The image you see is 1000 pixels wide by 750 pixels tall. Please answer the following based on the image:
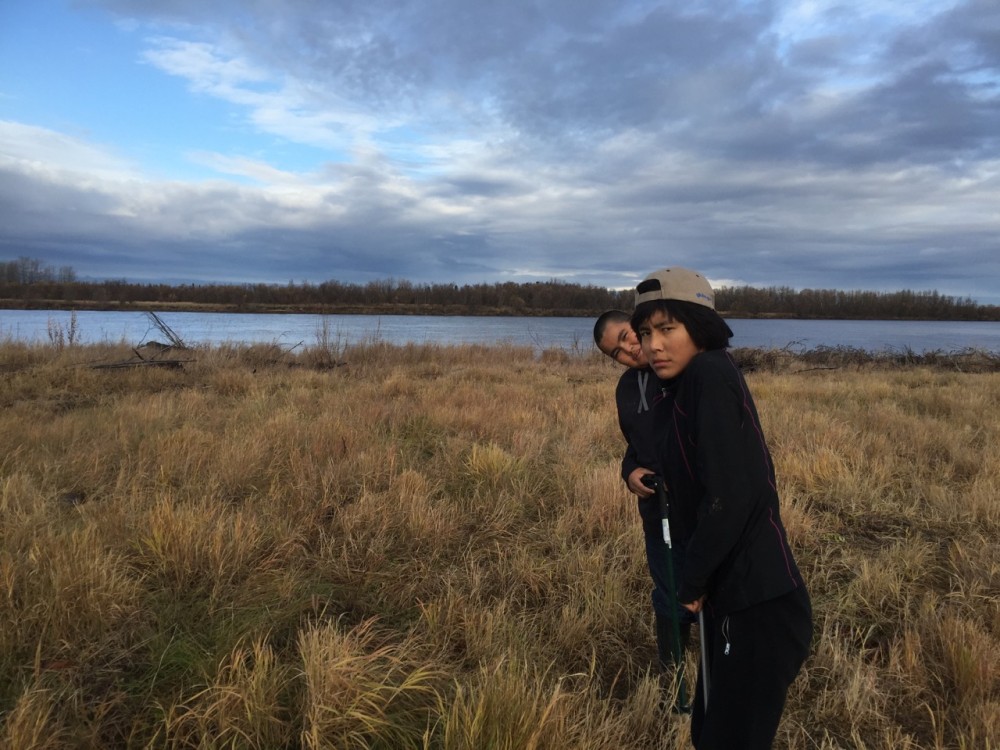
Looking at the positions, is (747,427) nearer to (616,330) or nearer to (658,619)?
(616,330)

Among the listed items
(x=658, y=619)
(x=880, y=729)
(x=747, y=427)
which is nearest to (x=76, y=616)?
(x=658, y=619)

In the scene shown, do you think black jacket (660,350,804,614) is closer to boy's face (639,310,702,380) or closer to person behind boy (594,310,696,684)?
boy's face (639,310,702,380)

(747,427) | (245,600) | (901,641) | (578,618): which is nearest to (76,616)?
(245,600)

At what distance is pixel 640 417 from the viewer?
2.55m

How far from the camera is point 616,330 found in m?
2.65

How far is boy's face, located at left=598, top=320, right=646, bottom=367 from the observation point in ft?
8.54

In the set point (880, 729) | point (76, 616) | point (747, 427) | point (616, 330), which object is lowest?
point (880, 729)

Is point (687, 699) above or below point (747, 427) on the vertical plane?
below

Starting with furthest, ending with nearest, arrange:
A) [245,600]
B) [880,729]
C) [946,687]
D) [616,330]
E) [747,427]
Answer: [245,600] < [616,330] < [946,687] < [880,729] < [747,427]

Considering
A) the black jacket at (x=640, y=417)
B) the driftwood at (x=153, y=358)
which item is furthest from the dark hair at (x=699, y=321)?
the driftwood at (x=153, y=358)

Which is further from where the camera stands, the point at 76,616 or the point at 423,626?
the point at 423,626

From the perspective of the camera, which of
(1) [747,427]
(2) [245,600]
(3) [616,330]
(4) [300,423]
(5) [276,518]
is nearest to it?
(1) [747,427]

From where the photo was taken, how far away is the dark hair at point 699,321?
5.74 ft

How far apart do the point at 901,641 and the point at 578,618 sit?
154 cm
